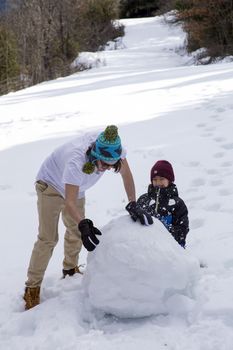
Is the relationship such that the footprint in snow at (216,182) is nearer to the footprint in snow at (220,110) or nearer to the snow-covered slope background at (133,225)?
the snow-covered slope background at (133,225)

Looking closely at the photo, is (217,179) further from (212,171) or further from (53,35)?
(53,35)

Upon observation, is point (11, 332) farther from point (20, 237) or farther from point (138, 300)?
point (20, 237)

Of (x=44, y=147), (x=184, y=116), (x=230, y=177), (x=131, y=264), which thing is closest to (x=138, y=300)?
(x=131, y=264)

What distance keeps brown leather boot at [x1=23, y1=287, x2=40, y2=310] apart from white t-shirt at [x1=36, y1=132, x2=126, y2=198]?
65cm

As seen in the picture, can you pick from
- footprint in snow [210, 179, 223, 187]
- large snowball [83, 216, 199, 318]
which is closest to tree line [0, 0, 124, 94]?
footprint in snow [210, 179, 223, 187]

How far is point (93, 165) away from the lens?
2.74 meters

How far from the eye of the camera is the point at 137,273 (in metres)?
2.66

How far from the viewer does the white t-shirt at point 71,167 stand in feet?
8.99

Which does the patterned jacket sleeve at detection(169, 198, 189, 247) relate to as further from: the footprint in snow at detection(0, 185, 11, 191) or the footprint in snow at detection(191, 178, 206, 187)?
the footprint in snow at detection(0, 185, 11, 191)

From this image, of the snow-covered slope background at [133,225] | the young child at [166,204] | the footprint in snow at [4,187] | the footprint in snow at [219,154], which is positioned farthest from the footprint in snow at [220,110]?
the young child at [166,204]

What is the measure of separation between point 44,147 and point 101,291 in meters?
3.99

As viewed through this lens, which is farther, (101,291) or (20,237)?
(20,237)

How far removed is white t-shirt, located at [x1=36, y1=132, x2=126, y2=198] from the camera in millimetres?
2740

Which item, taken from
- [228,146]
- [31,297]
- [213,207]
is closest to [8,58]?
[228,146]
